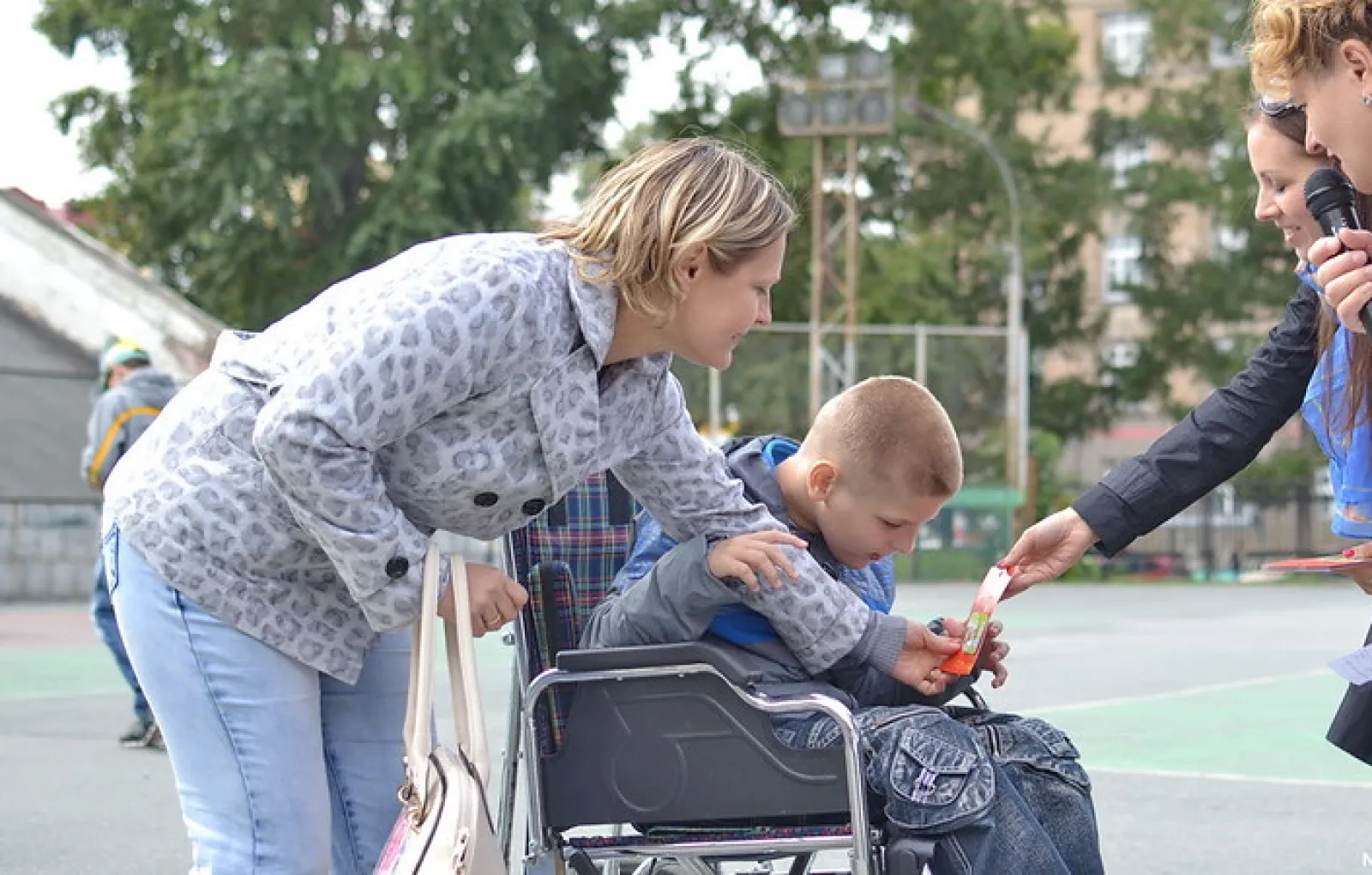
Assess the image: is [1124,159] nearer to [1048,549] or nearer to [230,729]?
[1048,549]

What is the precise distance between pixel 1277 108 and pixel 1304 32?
46 cm

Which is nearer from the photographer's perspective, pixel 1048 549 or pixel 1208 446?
pixel 1208 446

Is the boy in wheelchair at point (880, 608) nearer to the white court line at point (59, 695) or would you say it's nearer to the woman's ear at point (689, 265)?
the woman's ear at point (689, 265)

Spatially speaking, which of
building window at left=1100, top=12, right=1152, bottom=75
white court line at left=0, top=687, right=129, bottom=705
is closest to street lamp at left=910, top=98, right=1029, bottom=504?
building window at left=1100, top=12, right=1152, bottom=75

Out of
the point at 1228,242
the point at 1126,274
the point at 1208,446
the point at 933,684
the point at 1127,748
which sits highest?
the point at 1228,242

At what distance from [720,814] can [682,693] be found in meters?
0.22

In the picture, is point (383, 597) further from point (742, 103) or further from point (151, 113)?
point (742, 103)

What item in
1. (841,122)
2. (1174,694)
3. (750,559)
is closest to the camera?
(750,559)

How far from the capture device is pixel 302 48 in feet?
90.6

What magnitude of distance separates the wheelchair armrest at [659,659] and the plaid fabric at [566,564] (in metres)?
0.18

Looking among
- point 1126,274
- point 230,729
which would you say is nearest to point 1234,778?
point 230,729

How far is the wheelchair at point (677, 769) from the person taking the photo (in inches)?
142

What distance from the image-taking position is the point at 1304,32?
2.81m

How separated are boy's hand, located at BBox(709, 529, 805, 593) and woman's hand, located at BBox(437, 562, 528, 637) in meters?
0.49
